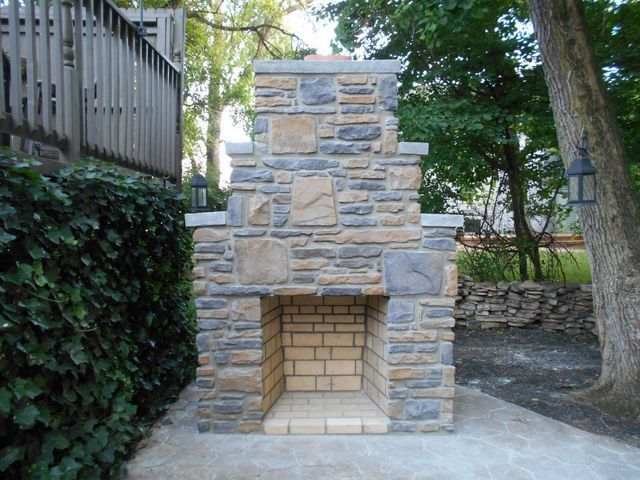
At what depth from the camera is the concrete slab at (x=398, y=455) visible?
9.46 feet

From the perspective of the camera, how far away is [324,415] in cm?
361

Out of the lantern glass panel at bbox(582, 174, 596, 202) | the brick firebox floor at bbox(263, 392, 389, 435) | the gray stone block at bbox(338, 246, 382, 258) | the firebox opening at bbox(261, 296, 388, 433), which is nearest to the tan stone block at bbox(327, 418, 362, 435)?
the brick firebox floor at bbox(263, 392, 389, 435)

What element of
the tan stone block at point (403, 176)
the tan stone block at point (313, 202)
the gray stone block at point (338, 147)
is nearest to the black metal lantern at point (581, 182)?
the tan stone block at point (403, 176)

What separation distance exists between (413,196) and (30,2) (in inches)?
98.1

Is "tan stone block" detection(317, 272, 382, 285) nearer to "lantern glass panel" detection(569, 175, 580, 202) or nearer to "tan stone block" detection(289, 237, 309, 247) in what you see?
"tan stone block" detection(289, 237, 309, 247)

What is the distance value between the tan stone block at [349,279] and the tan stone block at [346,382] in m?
1.17

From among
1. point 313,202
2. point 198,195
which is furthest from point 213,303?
point 198,195

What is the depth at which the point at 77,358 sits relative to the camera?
93.2 inches

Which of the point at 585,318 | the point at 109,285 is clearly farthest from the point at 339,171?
the point at 585,318

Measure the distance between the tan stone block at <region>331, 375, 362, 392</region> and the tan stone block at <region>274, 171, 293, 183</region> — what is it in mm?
1829

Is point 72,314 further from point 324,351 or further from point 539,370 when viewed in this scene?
point 539,370

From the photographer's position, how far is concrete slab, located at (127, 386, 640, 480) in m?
2.88

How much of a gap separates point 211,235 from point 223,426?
4.55 ft

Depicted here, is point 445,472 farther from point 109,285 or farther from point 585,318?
point 585,318
